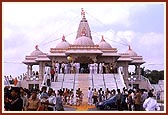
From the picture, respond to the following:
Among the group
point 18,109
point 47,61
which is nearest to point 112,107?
point 18,109

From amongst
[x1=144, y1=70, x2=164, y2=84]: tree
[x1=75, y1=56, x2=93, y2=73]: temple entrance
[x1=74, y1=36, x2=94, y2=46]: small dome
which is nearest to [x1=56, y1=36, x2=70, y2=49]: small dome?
[x1=75, y1=56, x2=93, y2=73]: temple entrance

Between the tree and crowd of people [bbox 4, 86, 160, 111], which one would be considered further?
the tree

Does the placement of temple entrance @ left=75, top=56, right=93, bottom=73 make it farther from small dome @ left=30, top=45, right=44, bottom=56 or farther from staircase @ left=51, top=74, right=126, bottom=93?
staircase @ left=51, top=74, right=126, bottom=93

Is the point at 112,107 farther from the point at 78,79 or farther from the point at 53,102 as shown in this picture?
the point at 78,79

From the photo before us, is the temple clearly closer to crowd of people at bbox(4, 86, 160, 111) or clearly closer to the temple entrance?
the temple entrance

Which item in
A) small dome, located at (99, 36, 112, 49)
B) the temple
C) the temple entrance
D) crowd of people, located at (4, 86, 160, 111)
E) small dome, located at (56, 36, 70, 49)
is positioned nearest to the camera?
crowd of people, located at (4, 86, 160, 111)

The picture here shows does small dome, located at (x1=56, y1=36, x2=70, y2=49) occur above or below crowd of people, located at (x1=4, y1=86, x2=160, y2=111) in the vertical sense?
above

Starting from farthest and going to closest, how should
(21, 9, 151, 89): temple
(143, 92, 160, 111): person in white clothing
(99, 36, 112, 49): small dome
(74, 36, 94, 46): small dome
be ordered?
(99, 36, 112, 49): small dome
(74, 36, 94, 46): small dome
(21, 9, 151, 89): temple
(143, 92, 160, 111): person in white clothing

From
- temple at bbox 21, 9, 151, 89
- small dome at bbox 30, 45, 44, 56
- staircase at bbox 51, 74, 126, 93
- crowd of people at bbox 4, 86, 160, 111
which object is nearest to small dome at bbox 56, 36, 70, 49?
temple at bbox 21, 9, 151, 89

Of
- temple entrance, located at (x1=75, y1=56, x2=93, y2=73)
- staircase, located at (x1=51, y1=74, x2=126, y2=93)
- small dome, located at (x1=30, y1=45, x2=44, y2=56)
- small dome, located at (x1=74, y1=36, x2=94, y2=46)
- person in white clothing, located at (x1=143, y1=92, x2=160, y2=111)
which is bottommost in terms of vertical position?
person in white clothing, located at (x1=143, y1=92, x2=160, y2=111)

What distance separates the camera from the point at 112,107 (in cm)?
1371

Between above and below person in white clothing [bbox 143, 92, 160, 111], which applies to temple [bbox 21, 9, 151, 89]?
above

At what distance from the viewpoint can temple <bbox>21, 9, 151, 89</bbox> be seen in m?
28.6

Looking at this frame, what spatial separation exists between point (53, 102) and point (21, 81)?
17.9 m
